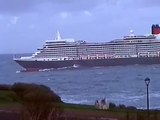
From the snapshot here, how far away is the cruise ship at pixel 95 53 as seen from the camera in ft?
198

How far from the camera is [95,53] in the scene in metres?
61.8

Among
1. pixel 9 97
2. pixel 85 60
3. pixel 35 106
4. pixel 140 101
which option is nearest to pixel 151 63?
pixel 85 60

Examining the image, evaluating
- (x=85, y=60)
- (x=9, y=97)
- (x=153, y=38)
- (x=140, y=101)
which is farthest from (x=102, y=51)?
(x=9, y=97)

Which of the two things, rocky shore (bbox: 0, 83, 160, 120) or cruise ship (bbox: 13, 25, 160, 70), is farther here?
cruise ship (bbox: 13, 25, 160, 70)

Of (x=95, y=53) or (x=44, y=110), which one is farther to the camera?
(x=95, y=53)

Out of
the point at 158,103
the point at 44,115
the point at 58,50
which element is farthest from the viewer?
the point at 58,50

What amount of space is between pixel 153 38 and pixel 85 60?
8985mm

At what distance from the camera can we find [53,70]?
58125 millimetres

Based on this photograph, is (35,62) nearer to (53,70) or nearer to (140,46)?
(53,70)

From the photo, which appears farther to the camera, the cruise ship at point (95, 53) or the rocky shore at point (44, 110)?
the cruise ship at point (95, 53)

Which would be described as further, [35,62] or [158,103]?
[35,62]

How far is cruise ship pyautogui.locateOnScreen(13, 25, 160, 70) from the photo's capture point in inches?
2372

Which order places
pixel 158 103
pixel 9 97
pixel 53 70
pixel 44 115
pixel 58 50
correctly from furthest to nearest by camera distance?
pixel 58 50 < pixel 53 70 < pixel 158 103 < pixel 9 97 < pixel 44 115

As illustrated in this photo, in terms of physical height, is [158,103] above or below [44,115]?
below
